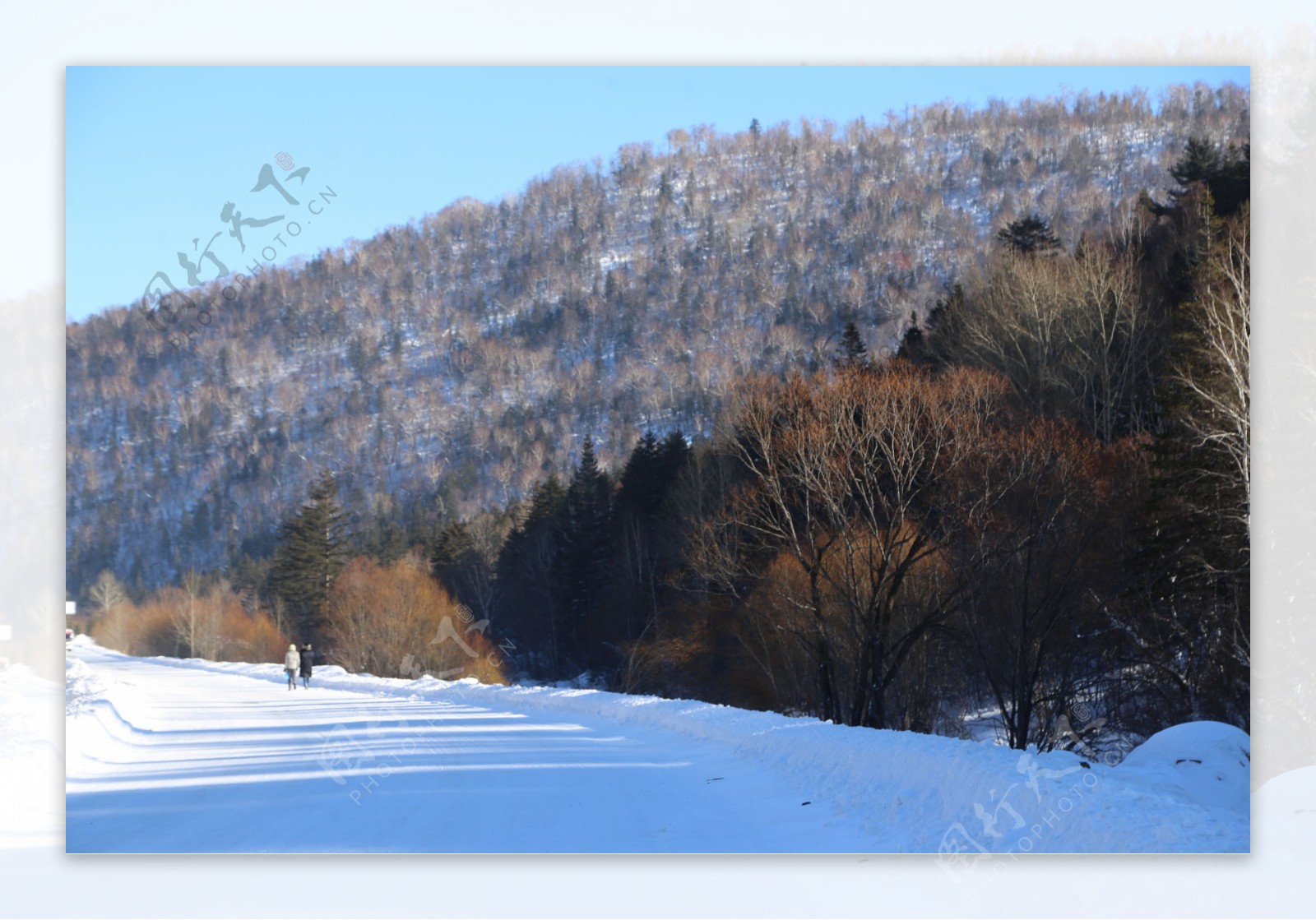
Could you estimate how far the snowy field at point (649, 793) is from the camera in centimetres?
872

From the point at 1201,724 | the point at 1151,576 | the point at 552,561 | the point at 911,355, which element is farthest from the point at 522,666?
the point at 1201,724

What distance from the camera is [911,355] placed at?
84.6 ft

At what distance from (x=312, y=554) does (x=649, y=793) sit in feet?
51.6

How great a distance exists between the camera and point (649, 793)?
34.4 feet

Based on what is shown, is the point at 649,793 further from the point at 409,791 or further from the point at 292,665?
the point at 292,665

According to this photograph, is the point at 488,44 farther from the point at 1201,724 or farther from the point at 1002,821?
the point at 1201,724

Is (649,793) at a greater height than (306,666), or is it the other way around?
(649,793)

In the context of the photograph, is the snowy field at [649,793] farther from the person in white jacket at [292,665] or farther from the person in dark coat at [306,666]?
the person in dark coat at [306,666]

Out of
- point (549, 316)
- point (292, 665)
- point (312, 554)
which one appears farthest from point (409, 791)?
point (312, 554)

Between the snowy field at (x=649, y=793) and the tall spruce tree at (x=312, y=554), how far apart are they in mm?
8279

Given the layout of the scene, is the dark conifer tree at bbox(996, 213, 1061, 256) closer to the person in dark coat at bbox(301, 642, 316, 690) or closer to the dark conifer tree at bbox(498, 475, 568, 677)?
the dark conifer tree at bbox(498, 475, 568, 677)

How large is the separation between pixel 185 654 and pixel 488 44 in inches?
507

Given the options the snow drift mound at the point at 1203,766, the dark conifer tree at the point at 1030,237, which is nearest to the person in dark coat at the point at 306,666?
the dark conifer tree at the point at 1030,237

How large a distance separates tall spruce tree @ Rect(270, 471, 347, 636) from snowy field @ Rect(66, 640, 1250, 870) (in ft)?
27.2
